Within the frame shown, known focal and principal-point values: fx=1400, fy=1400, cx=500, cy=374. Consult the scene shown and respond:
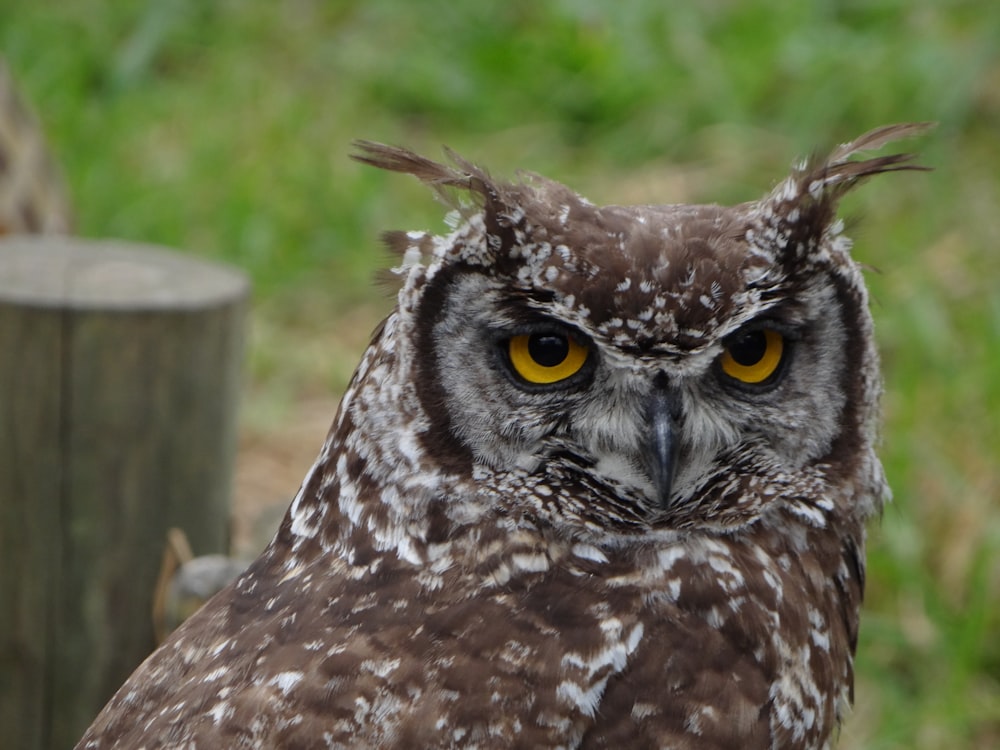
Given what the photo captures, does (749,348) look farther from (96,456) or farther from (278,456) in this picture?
(278,456)

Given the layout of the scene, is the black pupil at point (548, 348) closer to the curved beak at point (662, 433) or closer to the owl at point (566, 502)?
the owl at point (566, 502)

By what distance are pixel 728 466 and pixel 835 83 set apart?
420 centimetres

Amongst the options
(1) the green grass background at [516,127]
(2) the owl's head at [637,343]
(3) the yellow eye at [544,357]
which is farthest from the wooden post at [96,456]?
(1) the green grass background at [516,127]

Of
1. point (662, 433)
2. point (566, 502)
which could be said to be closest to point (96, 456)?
point (566, 502)

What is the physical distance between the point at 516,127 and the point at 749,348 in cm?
431

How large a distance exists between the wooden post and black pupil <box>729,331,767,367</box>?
1.24m

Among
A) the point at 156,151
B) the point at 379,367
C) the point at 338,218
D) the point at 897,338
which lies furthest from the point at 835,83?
the point at 379,367

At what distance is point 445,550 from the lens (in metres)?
1.82

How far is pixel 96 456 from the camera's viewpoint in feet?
8.74

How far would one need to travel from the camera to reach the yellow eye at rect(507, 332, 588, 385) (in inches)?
69.4

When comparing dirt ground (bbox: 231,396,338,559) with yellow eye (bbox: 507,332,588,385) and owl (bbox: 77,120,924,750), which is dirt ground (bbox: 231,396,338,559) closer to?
owl (bbox: 77,120,924,750)

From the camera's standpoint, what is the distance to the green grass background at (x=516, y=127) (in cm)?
456

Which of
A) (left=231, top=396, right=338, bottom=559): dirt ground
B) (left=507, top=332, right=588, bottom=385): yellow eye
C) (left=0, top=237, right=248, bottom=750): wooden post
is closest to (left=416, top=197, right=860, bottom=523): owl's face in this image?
(left=507, top=332, right=588, bottom=385): yellow eye

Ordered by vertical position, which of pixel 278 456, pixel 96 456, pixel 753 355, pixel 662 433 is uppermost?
pixel 753 355
